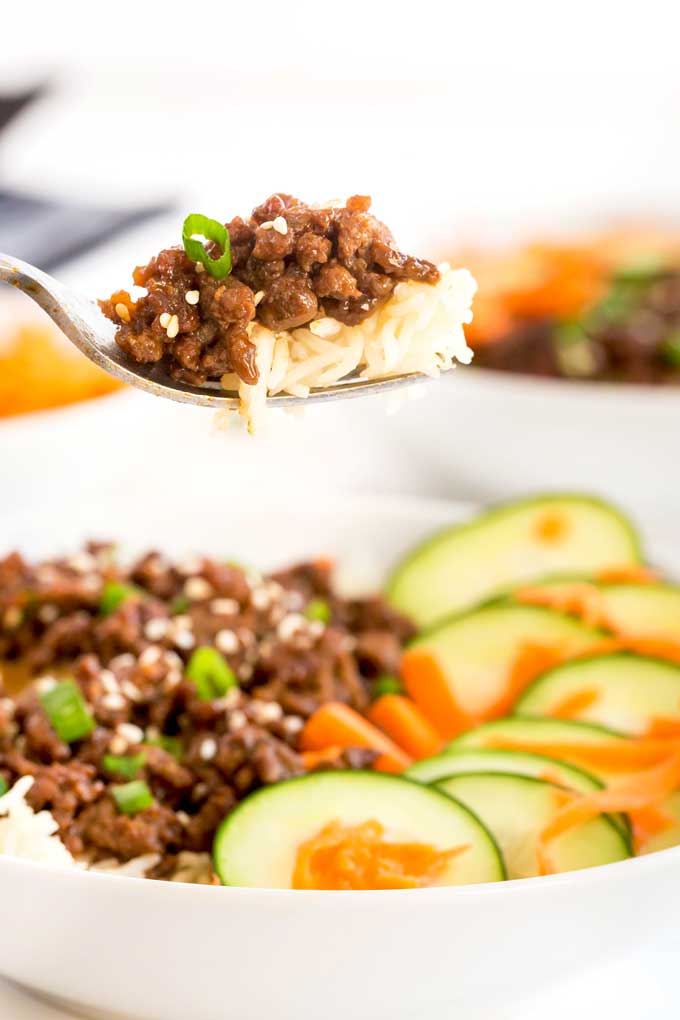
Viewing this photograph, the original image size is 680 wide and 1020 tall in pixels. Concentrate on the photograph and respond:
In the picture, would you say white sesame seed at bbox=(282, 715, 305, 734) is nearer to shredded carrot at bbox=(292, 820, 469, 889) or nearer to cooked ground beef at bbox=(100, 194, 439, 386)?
shredded carrot at bbox=(292, 820, 469, 889)

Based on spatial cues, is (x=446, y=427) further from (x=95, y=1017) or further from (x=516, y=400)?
(x=95, y=1017)

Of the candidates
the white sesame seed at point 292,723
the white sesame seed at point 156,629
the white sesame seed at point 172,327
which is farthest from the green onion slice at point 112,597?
the white sesame seed at point 172,327

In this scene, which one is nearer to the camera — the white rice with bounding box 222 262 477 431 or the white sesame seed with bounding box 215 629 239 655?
the white rice with bounding box 222 262 477 431

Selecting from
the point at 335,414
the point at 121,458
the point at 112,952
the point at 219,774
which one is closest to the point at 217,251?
the point at 219,774

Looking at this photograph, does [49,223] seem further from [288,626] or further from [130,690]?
[130,690]

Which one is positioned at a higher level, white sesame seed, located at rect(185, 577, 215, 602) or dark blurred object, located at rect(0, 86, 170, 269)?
dark blurred object, located at rect(0, 86, 170, 269)

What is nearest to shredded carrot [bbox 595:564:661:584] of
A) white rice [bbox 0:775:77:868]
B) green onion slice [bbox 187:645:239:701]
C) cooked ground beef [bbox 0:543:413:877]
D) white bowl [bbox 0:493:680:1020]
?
cooked ground beef [bbox 0:543:413:877]
